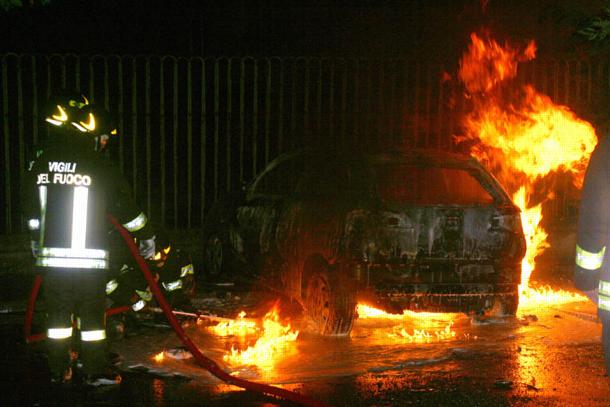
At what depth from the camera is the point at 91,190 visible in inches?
248

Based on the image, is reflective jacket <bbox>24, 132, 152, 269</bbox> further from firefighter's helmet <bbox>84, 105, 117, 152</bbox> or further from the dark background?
the dark background

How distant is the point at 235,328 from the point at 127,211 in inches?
89.4

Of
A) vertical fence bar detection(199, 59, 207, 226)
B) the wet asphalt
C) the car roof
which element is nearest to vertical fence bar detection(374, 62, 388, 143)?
vertical fence bar detection(199, 59, 207, 226)

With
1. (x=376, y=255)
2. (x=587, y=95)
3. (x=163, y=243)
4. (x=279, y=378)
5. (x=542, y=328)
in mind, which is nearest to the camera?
(x=279, y=378)

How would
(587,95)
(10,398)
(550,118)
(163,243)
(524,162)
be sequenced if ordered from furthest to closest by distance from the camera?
(587,95)
(550,118)
(524,162)
(163,243)
(10,398)

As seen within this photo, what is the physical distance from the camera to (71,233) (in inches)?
245

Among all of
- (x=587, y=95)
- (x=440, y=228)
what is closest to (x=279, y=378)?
(x=440, y=228)

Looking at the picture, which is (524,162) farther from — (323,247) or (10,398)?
(10,398)

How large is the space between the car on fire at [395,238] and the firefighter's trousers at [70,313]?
237 cm

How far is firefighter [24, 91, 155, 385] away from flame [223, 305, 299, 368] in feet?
3.70

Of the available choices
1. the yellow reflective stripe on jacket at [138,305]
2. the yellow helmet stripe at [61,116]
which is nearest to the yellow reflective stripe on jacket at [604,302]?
the yellow helmet stripe at [61,116]

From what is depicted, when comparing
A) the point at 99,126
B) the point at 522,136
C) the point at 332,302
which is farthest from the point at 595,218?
the point at 522,136

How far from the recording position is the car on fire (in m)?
7.88

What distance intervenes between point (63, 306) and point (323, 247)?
263 cm
